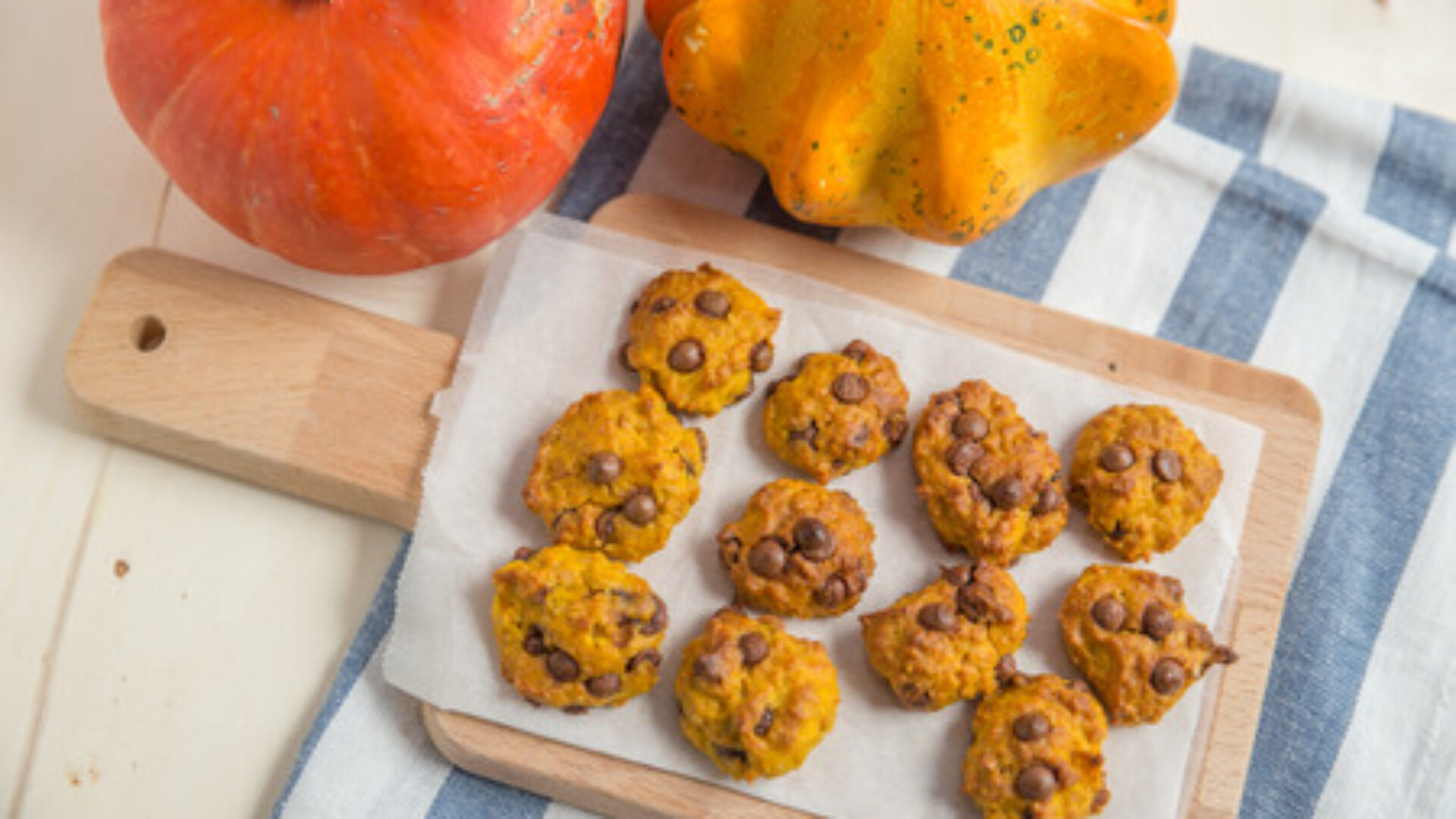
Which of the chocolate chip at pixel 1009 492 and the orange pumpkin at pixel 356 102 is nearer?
the orange pumpkin at pixel 356 102

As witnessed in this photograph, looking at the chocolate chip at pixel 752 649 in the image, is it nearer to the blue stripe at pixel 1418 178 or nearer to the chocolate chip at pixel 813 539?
the chocolate chip at pixel 813 539

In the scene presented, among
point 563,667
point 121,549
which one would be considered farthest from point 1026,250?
point 121,549

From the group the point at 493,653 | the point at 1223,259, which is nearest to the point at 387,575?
the point at 493,653

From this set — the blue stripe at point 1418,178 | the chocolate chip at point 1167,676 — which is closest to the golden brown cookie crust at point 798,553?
the chocolate chip at point 1167,676

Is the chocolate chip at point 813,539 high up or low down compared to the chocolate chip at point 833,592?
up

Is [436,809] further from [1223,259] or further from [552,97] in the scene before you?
[1223,259]

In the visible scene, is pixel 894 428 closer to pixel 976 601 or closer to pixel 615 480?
pixel 976 601

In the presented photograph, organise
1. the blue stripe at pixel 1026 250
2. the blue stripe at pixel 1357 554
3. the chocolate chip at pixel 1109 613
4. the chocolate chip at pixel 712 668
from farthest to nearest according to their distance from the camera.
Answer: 1. the blue stripe at pixel 1026 250
2. the blue stripe at pixel 1357 554
3. the chocolate chip at pixel 1109 613
4. the chocolate chip at pixel 712 668

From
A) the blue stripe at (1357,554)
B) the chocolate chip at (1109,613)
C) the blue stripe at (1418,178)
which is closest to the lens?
the chocolate chip at (1109,613)
